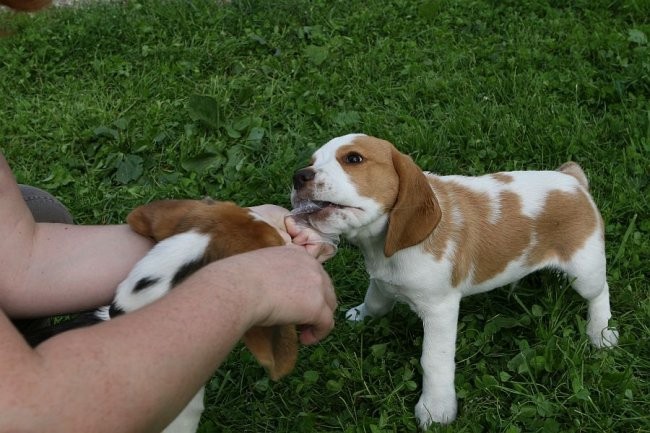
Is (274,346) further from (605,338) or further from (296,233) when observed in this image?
(605,338)

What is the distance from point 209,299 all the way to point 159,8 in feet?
16.0

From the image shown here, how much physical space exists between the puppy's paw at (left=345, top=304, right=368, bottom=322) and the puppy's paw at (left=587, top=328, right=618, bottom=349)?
1.08m

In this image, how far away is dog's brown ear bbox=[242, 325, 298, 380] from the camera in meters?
1.98

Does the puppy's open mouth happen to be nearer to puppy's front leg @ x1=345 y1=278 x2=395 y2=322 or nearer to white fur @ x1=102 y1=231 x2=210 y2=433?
white fur @ x1=102 y1=231 x2=210 y2=433

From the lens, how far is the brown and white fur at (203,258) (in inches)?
78.0

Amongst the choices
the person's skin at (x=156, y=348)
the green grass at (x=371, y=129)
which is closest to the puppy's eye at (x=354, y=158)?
the person's skin at (x=156, y=348)

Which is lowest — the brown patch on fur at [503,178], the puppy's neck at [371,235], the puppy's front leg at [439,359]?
the puppy's front leg at [439,359]

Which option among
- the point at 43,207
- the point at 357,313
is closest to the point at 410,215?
the point at 357,313

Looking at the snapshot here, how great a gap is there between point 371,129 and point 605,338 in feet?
6.54

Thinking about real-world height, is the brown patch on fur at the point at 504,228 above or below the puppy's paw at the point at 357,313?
above

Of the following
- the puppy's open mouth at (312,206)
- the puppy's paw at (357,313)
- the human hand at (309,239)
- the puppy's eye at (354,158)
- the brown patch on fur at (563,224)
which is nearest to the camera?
the human hand at (309,239)

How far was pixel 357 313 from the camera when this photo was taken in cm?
360

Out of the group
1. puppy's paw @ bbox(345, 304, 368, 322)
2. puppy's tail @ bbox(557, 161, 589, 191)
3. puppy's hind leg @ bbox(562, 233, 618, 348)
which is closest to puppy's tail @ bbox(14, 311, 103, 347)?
puppy's paw @ bbox(345, 304, 368, 322)

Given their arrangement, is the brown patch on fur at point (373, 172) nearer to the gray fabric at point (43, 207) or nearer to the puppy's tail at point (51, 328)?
the puppy's tail at point (51, 328)
